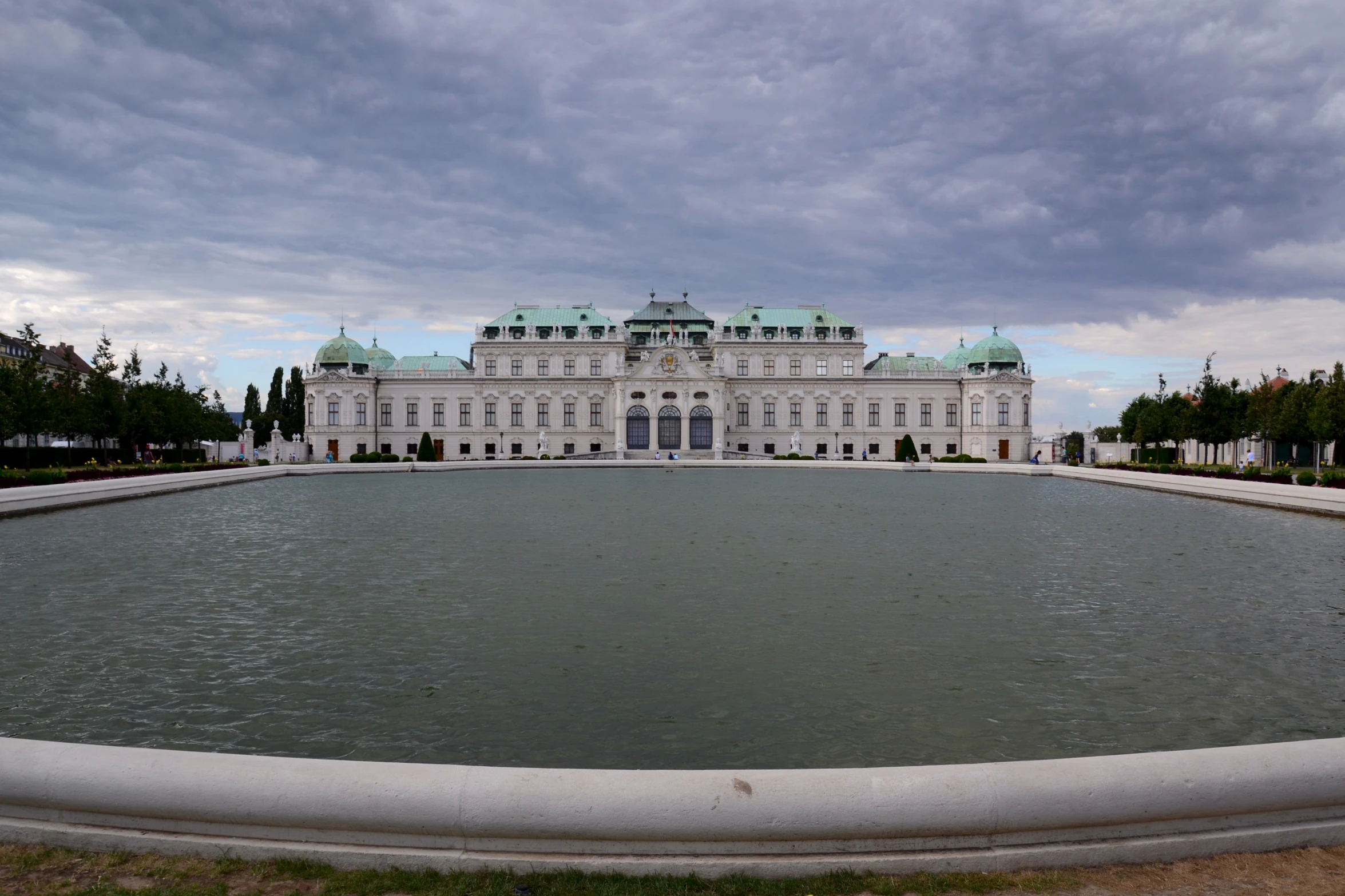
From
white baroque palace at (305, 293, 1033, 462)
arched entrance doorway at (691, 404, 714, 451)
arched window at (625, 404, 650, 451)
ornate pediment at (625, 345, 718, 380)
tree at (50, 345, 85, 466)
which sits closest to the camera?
tree at (50, 345, 85, 466)

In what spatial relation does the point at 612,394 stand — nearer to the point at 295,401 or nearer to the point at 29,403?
the point at 295,401

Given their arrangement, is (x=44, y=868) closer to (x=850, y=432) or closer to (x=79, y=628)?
(x=79, y=628)

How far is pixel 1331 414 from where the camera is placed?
169 feet

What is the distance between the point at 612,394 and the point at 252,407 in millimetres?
48363

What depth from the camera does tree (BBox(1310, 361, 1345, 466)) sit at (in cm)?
5131

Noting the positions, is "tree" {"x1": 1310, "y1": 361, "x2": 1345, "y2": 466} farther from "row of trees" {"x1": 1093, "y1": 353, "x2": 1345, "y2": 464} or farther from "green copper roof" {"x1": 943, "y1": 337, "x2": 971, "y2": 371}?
"green copper roof" {"x1": 943, "y1": 337, "x2": 971, "y2": 371}

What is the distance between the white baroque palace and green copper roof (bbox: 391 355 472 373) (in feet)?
8.74

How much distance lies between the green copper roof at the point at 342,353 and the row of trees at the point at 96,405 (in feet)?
85.3

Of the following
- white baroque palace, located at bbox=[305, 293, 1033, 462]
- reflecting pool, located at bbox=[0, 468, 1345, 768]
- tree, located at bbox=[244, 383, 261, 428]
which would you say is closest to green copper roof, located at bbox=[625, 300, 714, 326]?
white baroque palace, located at bbox=[305, 293, 1033, 462]

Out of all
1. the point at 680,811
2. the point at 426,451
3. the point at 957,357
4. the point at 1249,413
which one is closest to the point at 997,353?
the point at 957,357

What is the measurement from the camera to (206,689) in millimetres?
10102

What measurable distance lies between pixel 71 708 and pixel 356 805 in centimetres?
629

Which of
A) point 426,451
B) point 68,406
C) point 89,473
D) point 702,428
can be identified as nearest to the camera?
point 89,473

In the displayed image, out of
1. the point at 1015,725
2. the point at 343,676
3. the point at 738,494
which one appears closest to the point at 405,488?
the point at 738,494
